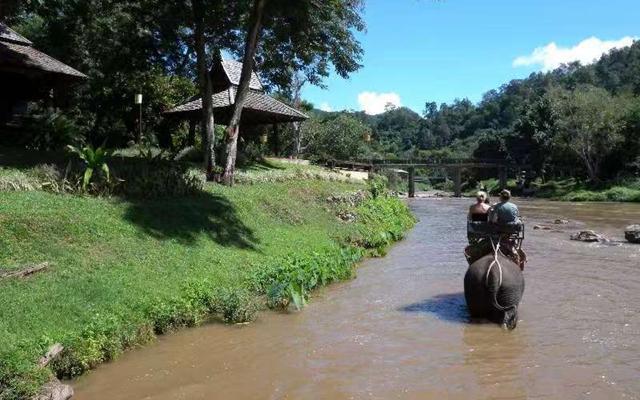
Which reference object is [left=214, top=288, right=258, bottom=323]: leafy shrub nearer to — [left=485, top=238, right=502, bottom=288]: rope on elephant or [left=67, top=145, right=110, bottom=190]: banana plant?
[left=485, top=238, right=502, bottom=288]: rope on elephant

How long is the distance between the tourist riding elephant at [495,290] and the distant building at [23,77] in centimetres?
1816

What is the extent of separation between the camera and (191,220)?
1614 cm

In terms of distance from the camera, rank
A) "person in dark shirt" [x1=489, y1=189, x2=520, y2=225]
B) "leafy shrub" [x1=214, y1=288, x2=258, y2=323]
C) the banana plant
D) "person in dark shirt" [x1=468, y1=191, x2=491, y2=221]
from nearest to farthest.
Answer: "leafy shrub" [x1=214, y1=288, x2=258, y2=323] < "person in dark shirt" [x1=489, y1=189, x2=520, y2=225] < "person in dark shirt" [x1=468, y1=191, x2=491, y2=221] < the banana plant

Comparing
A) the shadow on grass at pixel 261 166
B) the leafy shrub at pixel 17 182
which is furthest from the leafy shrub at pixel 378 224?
the leafy shrub at pixel 17 182

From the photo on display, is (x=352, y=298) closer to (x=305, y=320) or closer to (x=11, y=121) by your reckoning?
(x=305, y=320)

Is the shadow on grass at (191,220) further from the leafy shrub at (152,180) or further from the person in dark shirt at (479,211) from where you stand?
the person in dark shirt at (479,211)

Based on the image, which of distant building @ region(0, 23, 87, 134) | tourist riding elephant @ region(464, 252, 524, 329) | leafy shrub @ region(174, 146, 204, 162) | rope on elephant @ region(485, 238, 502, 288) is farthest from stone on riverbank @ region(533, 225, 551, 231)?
distant building @ region(0, 23, 87, 134)

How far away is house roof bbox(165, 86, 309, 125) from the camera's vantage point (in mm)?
32062

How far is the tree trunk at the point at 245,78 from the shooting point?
67.4 feet

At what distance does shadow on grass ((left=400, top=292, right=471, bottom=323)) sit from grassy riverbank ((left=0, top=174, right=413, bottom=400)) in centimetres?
262

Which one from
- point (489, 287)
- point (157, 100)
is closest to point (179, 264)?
point (489, 287)

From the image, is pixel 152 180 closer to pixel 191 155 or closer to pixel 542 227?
pixel 191 155

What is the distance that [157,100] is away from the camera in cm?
3819

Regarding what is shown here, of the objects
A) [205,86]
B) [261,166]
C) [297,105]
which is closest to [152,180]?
[205,86]
